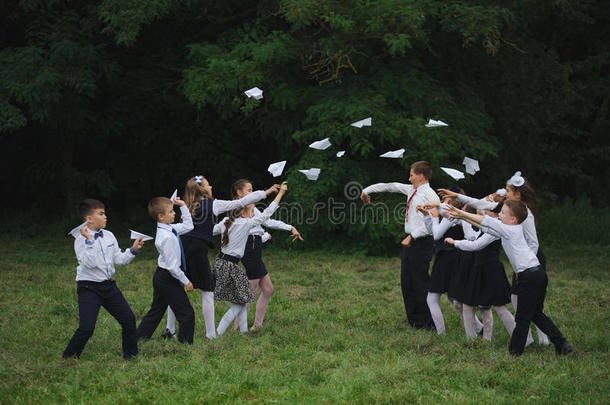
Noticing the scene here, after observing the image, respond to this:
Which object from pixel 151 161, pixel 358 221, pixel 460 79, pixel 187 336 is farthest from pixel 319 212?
pixel 187 336

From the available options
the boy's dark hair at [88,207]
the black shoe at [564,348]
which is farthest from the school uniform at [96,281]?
the black shoe at [564,348]

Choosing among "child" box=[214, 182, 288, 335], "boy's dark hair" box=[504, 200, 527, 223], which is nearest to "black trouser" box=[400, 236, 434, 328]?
"boy's dark hair" box=[504, 200, 527, 223]

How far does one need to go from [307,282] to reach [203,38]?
8401mm

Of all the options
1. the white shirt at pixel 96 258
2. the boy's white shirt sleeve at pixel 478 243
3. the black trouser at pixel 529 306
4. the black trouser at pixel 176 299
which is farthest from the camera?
the boy's white shirt sleeve at pixel 478 243

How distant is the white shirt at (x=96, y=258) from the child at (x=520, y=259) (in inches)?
125

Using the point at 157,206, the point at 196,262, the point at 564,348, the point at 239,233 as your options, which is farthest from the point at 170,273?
the point at 564,348

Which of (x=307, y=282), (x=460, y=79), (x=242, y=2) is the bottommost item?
(x=307, y=282)

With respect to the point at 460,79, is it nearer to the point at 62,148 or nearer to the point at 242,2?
the point at 242,2

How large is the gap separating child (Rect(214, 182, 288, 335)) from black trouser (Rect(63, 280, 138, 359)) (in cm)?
126

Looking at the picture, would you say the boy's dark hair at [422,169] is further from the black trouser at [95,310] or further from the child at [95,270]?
the black trouser at [95,310]

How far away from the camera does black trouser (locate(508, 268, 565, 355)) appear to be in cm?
634

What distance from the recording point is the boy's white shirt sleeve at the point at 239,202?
7168mm

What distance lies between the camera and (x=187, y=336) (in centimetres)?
682

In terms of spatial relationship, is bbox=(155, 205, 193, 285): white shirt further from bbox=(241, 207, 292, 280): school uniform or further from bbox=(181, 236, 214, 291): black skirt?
bbox=(241, 207, 292, 280): school uniform
